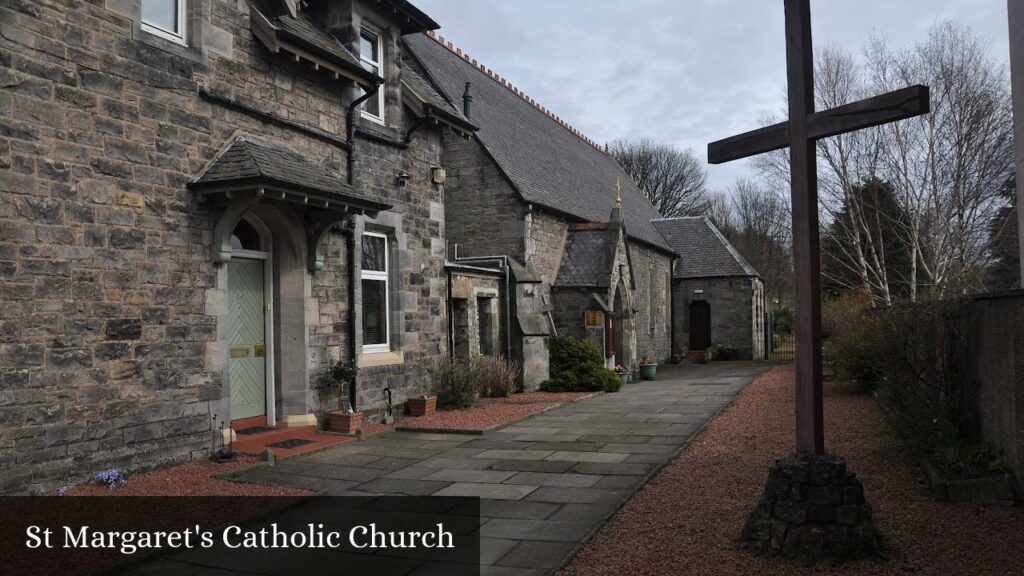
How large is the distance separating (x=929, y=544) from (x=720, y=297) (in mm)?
28100

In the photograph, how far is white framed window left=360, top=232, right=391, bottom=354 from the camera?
1170 centimetres

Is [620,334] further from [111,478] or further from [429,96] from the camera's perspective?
[111,478]

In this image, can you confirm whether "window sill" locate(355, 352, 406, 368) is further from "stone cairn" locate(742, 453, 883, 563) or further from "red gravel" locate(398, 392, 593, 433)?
"stone cairn" locate(742, 453, 883, 563)

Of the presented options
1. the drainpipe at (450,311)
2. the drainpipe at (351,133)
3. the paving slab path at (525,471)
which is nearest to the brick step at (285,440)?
the paving slab path at (525,471)

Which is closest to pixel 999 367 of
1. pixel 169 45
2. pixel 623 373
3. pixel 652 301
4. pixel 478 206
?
pixel 169 45

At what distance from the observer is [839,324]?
16438 mm

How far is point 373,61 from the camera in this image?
12.1m

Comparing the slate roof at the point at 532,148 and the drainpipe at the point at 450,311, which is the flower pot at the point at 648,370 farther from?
the drainpipe at the point at 450,311

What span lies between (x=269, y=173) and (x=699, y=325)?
27794 millimetres

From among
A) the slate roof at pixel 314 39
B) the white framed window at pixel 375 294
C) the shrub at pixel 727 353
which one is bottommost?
the shrub at pixel 727 353

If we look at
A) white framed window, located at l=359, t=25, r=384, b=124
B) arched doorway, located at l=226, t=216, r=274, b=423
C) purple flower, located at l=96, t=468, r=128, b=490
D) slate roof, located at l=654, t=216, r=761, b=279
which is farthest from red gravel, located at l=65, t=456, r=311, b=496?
slate roof, located at l=654, t=216, r=761, b=279

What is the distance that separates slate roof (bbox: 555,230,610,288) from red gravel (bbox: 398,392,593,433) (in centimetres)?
455

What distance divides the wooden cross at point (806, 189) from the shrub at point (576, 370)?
12149 millimetres

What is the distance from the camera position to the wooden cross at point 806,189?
5.00 metres
